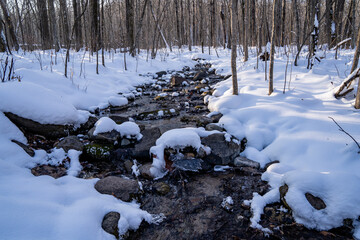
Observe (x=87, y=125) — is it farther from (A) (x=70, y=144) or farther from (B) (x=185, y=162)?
(B) (x=185, y=162)

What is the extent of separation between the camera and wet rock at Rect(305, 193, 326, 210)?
2.20 meters

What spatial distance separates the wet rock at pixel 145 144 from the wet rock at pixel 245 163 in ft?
4.88

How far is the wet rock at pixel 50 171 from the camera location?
286cm

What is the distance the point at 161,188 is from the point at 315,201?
6.05 feet

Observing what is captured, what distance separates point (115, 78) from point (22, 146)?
5582mm

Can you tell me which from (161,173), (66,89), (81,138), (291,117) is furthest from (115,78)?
(291,117)

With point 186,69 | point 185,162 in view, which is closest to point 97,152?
point 185,162

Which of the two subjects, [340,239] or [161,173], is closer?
[340,239]

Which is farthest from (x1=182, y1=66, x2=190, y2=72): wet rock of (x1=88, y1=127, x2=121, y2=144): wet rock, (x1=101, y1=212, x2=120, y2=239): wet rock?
(x1=101, y1=212, x2=120, y2=239): wet rock

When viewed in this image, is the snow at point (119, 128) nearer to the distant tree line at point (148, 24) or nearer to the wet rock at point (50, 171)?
the wet rock at point (50, 171)

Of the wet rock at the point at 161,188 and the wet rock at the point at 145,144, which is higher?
the wet rock at the point at 145,144

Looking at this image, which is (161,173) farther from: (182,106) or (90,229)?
(182,106)

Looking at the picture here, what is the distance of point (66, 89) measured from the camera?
5.79m

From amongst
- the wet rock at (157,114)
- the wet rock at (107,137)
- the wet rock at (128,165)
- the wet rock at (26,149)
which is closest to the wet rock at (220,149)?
the wet rock at (128,165)
